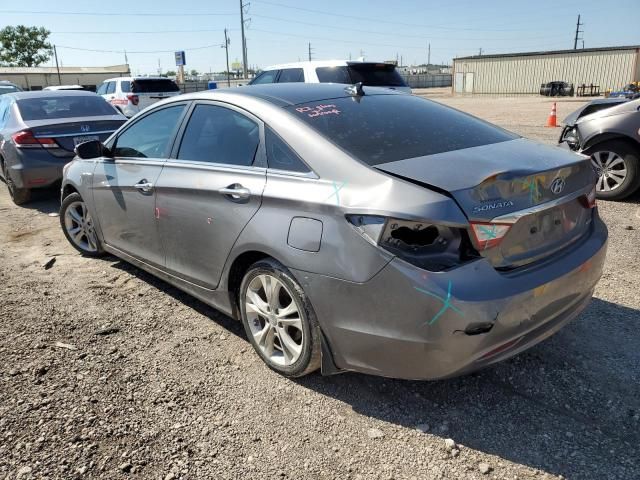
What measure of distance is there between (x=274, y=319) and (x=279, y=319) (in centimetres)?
5

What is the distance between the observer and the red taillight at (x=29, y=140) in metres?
6.85

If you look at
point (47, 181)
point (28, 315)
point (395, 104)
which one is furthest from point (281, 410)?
point (47, 181)

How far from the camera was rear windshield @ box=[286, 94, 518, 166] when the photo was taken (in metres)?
2.72

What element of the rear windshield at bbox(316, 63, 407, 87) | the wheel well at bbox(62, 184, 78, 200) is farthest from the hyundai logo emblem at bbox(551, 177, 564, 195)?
A: the rear windshield at bbox(316, 63, 407, 87)

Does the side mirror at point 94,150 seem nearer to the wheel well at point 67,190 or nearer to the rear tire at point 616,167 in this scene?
the wheel well at point 67,190

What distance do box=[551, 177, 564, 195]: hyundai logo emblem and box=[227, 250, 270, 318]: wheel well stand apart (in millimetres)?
1523

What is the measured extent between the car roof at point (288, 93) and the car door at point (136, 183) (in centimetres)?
33

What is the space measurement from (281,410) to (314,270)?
807mm

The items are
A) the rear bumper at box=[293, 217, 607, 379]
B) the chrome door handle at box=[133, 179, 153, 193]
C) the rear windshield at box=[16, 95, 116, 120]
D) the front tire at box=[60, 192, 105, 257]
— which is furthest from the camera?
the rear windshield at box=[16, 95, 116, 120]

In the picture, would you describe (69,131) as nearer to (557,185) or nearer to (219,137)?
(219,137)

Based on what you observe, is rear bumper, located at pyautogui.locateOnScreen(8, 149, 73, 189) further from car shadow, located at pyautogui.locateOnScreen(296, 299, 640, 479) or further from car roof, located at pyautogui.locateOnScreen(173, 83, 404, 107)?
car shadow, located at pyautogui.locateOnScreen(296, 299, 640, 479)

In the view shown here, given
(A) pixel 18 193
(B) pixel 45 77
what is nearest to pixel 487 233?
(A) pixel 18 193

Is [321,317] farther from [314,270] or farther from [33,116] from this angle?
[33,116]

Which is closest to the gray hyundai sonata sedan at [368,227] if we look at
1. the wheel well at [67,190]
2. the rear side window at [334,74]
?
the wheel well at [67,190]
